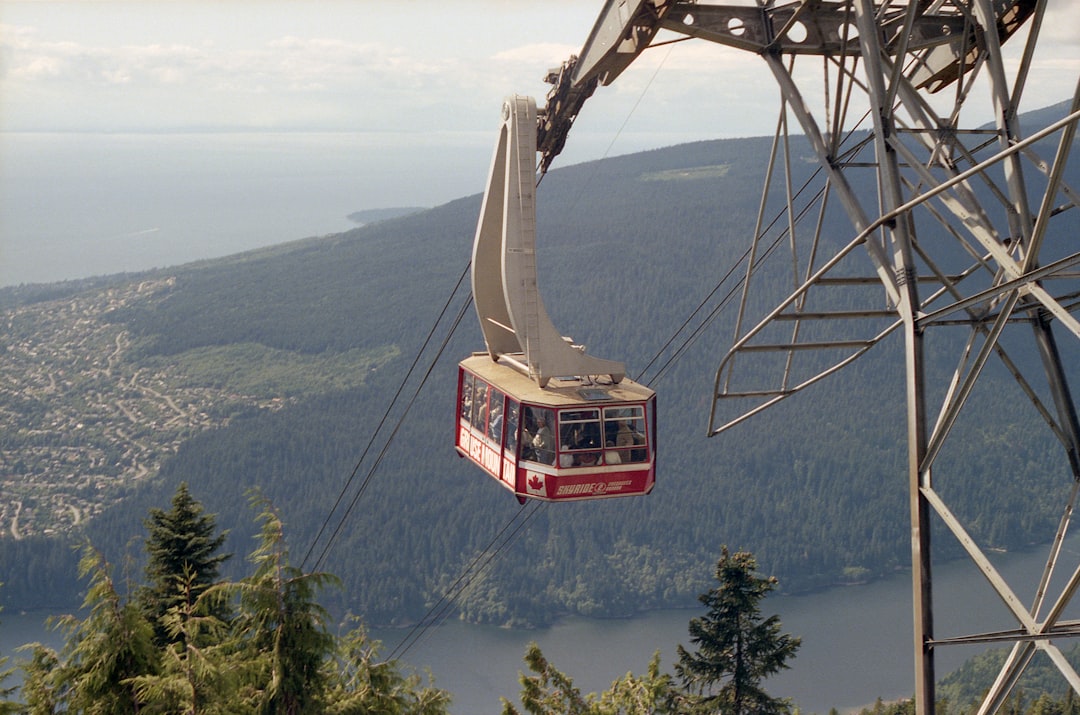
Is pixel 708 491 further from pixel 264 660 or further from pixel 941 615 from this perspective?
pixel 264 660

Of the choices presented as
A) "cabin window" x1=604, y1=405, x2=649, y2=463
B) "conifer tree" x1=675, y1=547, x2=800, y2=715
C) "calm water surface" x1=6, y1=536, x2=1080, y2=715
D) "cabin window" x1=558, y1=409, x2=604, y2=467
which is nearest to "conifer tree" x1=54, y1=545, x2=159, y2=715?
"cabin window" x1=558, y1=409, x2=604, y2=467

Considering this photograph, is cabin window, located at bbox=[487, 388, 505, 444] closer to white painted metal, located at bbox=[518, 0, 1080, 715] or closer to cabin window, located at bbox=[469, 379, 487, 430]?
cabin window, located at bbox=[469, 379, 487, 430]

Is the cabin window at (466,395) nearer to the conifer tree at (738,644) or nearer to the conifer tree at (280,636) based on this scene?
the conifer tree at (280,636)

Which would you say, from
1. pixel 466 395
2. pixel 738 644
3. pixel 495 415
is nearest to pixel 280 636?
pixel 495 415

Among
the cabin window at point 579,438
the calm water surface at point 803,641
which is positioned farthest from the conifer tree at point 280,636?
the calm water surface at point 803,641

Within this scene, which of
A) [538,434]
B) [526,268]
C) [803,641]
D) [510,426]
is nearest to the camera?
[538,434]

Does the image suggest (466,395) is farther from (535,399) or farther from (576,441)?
(576,441)

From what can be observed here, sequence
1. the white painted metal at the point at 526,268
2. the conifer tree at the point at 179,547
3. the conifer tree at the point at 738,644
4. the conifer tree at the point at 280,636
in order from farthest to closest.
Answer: the conifer tree at the point at 738,644, the conifer tree at the point at 179,547, the white painted metal at the point at 526,268, the conifer tree at the point at 280,636
